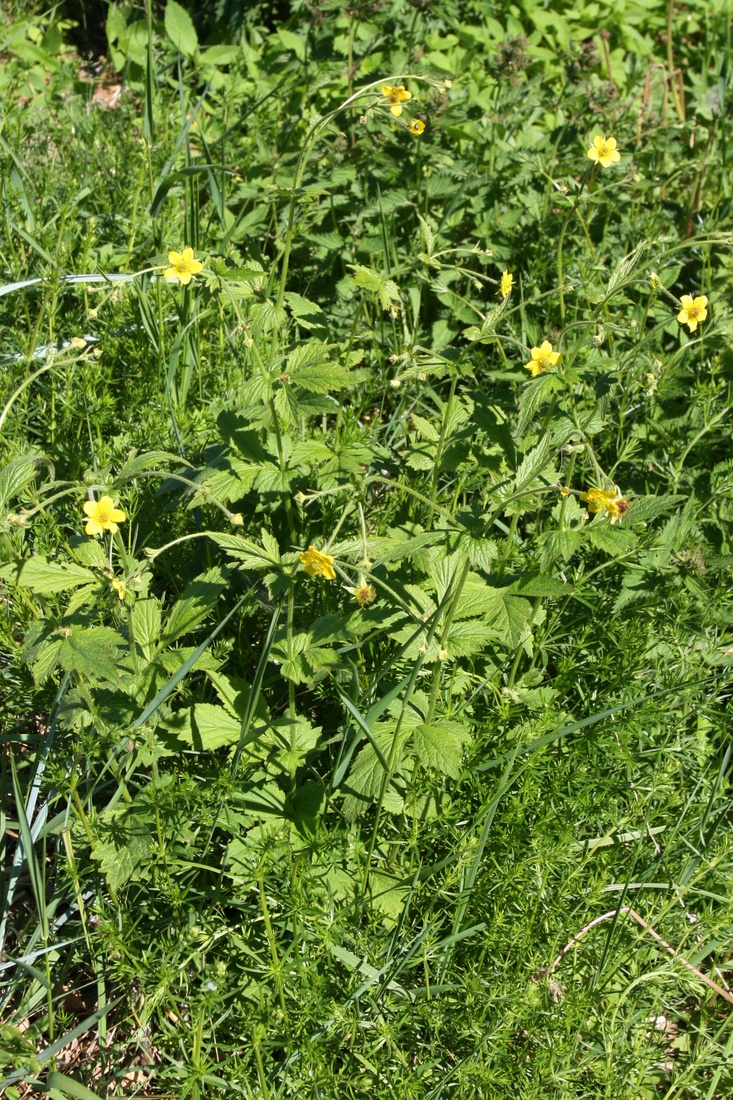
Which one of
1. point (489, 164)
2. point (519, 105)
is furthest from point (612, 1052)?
point (519, 105)

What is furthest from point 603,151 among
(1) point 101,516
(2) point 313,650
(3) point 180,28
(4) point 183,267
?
(3) point 180,28

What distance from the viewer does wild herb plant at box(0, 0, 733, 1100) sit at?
199 cm

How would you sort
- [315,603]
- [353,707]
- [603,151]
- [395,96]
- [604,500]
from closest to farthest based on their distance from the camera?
1. [353,707]
2. [604,500]
3. [395,96]
4. [315,603]
5. [603,151]

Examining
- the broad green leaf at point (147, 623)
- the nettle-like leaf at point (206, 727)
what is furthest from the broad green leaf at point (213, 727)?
the broad green leaf at point (147, 623)

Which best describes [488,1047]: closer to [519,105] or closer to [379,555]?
[379,555]

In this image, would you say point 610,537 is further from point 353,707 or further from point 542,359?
point 353,707

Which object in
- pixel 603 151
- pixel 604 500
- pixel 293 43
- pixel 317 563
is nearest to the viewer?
pixel 317 563

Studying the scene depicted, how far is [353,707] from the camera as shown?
6.47 ft

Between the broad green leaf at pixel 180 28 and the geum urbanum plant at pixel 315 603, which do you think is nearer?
the geum urbanum plant at pixel 315 603

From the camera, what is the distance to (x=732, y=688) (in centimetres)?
278

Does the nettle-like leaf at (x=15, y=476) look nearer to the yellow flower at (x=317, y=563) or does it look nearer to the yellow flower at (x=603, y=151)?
the yellow flower at (x=317, y=563)

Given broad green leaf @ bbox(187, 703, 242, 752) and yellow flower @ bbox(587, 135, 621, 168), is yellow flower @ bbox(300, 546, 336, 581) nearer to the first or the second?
broad green leaf @ bbox(187, 703, 242, 752)

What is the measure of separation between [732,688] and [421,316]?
170cm

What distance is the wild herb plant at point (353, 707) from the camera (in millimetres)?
1988
